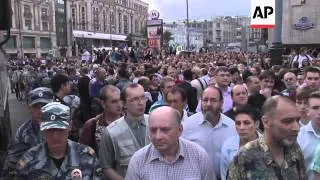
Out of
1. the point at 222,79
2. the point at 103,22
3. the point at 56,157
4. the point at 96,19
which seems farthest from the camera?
the point at 103,22

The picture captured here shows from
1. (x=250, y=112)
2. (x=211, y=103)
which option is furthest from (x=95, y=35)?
(x=250, y=112)

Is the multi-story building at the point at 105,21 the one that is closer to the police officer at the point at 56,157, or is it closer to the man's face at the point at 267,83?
the man's face at the point at 267,83

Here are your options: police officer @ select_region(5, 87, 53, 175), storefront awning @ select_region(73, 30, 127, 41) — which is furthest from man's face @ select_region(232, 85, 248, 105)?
storefront awning @ select_region(73, 30, 127, 41)

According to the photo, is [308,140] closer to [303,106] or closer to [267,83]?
[303,106]

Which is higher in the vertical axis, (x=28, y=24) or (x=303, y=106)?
(x=28, y=24)

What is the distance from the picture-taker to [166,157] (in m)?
3.49

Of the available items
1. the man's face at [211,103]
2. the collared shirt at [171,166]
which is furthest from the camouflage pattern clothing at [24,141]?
the man's face at [211,103]

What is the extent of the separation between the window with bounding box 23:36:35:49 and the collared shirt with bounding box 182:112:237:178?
8902 cm

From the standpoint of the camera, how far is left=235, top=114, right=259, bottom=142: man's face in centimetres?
441

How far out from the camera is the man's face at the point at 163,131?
11.1 feet

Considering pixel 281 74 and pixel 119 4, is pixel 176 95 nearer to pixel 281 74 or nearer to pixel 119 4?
pixel 281 74

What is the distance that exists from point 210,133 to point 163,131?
173 centimetres

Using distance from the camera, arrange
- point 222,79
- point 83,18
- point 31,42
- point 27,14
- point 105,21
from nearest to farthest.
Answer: point 222,79, point 27,14, point 31,42, point 83,18, point 105,21

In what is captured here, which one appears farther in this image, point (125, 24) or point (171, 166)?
point (125, 24)
